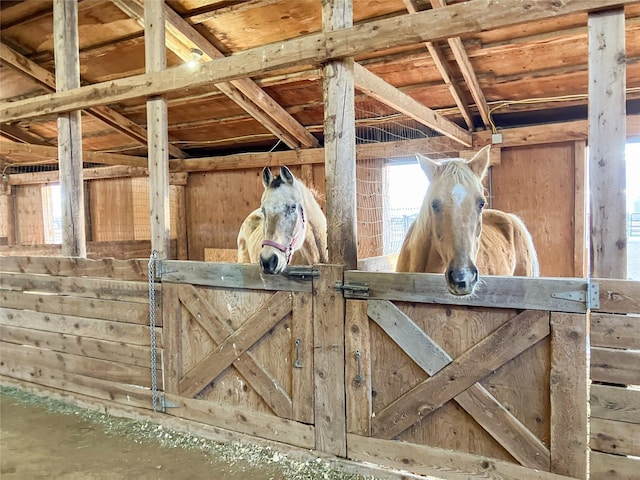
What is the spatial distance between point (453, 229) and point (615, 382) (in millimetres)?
822

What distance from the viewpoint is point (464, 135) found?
475cm

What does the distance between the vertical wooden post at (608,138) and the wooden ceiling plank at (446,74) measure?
77.1 inches

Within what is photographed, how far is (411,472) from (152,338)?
1.74 meters

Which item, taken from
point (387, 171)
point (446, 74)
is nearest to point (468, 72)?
point (446, 74)

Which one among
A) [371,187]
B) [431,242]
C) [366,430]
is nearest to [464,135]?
[371,187]

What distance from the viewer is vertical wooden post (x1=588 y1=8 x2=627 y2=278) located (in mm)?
1564

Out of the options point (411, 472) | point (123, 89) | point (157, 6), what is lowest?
point (411, 472)

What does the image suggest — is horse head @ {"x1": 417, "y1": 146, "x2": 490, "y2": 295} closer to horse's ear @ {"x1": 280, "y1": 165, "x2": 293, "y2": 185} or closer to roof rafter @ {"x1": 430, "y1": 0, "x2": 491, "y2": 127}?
horse's ear @ {"x1": 280, "y1": 165, "x2": 293, "y2": 185}

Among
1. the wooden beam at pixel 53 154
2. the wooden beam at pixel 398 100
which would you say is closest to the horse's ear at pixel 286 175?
the wooden beam at pixel 398 100

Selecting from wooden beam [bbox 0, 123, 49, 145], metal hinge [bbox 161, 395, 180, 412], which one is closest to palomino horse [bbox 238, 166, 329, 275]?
metal hinge [bbox 161, 395, 180, 412]

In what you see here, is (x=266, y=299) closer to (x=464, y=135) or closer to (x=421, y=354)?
(x=421, y=354)

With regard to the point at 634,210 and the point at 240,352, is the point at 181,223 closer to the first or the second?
the point at 240,352

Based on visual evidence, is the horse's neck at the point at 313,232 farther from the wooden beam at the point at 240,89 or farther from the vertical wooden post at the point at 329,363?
the wooden beam at the point at 240,89

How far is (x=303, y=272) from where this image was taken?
2.18 meters
